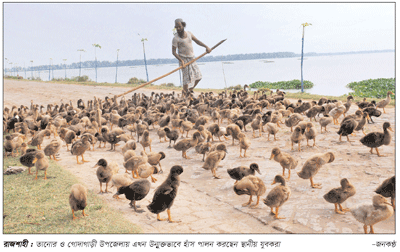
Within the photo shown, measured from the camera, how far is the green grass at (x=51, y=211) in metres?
5.24

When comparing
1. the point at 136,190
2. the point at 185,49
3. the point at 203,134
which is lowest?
the point at 136,190

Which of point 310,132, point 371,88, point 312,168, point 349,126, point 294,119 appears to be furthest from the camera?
point 371,88

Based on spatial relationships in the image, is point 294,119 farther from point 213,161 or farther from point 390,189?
point 390,189

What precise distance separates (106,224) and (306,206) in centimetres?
363

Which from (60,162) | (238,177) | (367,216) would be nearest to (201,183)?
(238,177)

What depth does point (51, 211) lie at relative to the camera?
5938mm

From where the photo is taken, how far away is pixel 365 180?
6.64 metres

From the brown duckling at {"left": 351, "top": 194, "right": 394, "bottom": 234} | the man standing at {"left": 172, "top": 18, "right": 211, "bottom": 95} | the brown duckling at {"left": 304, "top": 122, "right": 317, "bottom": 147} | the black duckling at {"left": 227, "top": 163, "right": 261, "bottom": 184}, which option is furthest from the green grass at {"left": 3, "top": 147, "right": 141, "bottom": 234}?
the man standing at {"left": 172, "top": 18, "right": 211, "bottom": 95}

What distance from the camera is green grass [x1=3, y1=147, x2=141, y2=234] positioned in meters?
5.24

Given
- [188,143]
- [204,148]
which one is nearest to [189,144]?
[188,143]

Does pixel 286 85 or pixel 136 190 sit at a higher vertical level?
pixel 286 85

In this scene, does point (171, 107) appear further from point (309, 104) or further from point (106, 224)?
point (106, 224)

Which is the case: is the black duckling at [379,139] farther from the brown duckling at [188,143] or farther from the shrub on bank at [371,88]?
the shrub on bank at [371,88]

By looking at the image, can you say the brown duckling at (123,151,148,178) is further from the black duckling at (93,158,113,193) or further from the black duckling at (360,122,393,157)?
the black duckling at (360,122,393,157)
